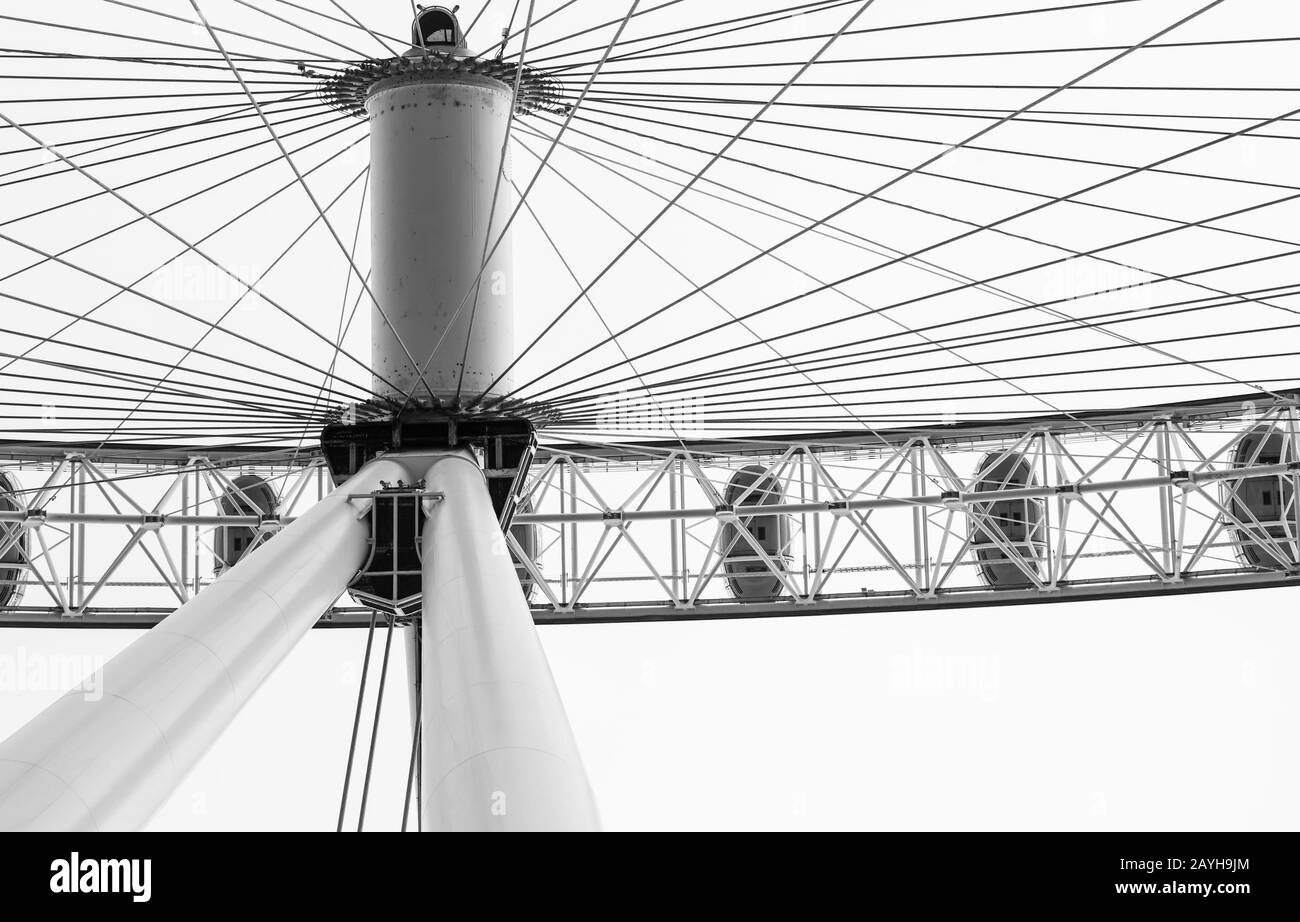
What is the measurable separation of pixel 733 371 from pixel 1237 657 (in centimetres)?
2603

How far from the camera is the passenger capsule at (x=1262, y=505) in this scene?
27.3 m

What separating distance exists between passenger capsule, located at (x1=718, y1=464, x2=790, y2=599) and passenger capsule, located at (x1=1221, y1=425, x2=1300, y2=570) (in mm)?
8940

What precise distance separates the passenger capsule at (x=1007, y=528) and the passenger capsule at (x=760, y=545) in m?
4.03

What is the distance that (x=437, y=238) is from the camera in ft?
48.0

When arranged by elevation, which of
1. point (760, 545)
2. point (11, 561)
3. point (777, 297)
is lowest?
point (11, 561)

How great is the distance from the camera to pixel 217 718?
31.9 ft

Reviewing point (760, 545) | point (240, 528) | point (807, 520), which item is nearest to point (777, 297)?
point (807, 520)

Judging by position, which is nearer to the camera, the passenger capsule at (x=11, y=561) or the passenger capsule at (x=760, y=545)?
the passenger capsule at (x=11, y=561)

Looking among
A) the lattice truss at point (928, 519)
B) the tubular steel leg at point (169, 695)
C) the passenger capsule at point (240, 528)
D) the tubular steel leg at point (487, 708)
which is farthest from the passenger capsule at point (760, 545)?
the tubular steel leg at point (487, 708)

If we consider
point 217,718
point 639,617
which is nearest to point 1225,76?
point 639,617

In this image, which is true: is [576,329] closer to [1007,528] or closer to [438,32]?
[1007,528]

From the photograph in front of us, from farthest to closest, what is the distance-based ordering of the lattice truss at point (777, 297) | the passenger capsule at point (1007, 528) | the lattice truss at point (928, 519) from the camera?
the passenger capsule at point (1007, 528), the lattice truss at point (928, 519), the lattice truss at point (777, 297)

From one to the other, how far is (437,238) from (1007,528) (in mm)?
19426

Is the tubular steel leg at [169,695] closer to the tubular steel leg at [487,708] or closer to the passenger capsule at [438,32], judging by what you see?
the tubular steel leg at [487,708]
